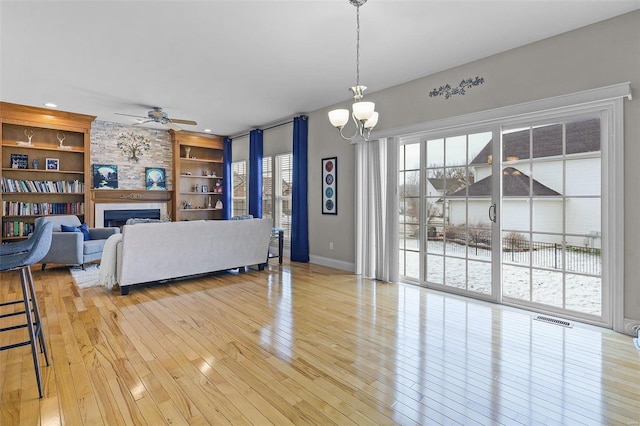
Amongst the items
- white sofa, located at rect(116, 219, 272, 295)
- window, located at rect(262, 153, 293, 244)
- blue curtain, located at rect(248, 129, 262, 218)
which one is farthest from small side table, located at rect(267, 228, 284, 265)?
blue curtain, located at rect(248, 129, 262, 218)

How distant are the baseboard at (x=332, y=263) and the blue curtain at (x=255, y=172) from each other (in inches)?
77.3

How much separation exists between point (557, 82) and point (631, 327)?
7.71ft

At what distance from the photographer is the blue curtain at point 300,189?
6.17 metres

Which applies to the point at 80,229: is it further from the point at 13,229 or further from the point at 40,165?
the point at 40,165

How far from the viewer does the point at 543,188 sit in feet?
11.5

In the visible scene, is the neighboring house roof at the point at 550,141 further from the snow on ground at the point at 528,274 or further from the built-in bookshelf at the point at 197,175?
the built-in bookshelf at the point at 197,175

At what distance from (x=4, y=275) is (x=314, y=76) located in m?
5.74

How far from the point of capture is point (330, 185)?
579 cm

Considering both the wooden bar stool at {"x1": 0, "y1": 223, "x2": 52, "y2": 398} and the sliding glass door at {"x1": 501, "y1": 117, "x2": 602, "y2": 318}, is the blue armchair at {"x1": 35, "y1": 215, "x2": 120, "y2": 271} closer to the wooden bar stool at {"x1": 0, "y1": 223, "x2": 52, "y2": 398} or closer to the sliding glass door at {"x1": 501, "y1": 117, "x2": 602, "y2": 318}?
the wooden bar stool at {"x1": 0, "y1": 223, "x2": 52, "y2": 398}

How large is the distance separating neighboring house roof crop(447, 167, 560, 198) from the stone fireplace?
6.82 metres

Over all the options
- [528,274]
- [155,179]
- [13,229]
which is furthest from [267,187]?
[528,274]

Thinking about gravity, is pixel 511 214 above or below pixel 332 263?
above

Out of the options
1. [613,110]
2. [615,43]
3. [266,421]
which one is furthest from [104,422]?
[615,43]

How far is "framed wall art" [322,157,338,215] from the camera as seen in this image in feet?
18.7
